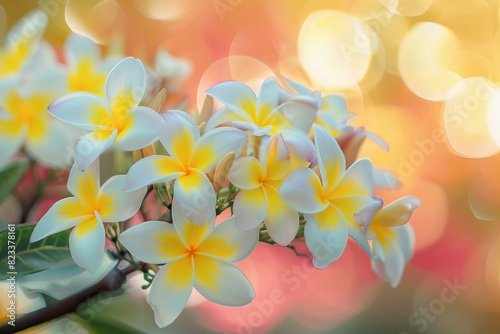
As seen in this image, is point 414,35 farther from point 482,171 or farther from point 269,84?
point 269,84

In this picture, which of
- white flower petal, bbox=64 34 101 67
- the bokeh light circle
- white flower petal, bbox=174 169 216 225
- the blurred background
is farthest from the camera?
the bokeh light circle

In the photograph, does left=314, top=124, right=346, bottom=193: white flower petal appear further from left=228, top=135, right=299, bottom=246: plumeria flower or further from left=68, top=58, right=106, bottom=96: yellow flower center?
left=68, top=58, right=106, bottom=96: yellow flower center

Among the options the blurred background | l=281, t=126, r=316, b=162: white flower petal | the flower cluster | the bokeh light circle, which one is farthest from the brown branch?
the bokeh light circle

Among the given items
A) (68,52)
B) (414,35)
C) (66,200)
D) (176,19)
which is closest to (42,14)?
(68,52)

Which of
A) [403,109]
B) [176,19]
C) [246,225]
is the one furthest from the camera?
[403,109]

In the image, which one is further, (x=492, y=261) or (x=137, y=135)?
(x=492, y=261)

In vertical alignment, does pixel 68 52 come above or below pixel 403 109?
above

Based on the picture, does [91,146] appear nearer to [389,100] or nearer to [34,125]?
[34,125]

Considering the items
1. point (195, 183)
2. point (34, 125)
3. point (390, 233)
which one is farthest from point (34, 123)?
point (390, 233)
